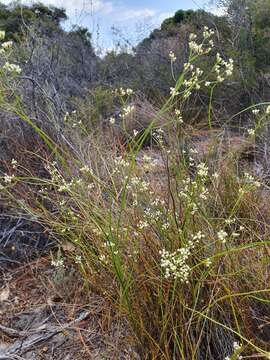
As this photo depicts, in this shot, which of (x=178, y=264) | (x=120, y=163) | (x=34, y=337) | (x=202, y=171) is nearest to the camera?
(x=178, y=264)

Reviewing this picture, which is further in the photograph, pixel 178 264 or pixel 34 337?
pixel 34 337

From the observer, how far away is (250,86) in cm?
598

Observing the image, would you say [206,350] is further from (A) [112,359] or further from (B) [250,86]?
(B) [250,86]

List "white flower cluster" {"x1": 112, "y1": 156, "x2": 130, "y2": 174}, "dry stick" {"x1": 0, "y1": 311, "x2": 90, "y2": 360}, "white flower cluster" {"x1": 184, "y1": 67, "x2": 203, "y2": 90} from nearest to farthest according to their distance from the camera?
"white flower cluster" {"x1": 184, "y1": 67, "x2": 203, "y2": 90} → "white flower cluster" {"x1": 112, "y1": 156, "x2": 130, "y2": 174} → "dry stick" {"x1": 0, "y1": 311, "x2": 90, "y2": 360}

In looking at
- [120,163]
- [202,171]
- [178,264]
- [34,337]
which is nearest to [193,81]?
[202,171]

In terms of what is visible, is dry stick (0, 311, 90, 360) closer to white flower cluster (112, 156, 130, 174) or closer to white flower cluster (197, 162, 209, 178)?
white flower cluster (112, 156, 130, 174)

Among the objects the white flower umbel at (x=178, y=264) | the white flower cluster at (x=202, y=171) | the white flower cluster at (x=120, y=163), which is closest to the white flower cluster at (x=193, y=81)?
the white flower cluster at (x=202, y=171)

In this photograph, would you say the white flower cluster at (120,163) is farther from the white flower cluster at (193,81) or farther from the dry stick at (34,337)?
the dry stick at (34,337)

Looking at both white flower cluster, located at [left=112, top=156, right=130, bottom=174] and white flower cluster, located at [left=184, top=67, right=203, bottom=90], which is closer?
white flower cluster, located at [left=184, top=67, right=203, bottom=90]

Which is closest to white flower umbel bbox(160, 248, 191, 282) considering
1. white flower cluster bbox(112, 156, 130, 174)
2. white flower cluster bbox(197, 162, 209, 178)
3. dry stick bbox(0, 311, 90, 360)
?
white flower cluster bbox(197, 162, 209, 178)

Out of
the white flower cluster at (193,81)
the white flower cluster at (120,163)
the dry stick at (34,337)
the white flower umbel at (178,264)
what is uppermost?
the white flower cluster at (193,81)

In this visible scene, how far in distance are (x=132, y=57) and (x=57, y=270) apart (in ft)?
23.6

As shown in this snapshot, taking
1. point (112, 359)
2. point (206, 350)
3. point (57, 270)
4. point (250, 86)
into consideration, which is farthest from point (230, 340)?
point (250, 86)

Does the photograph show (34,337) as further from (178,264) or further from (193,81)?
(193,81)
